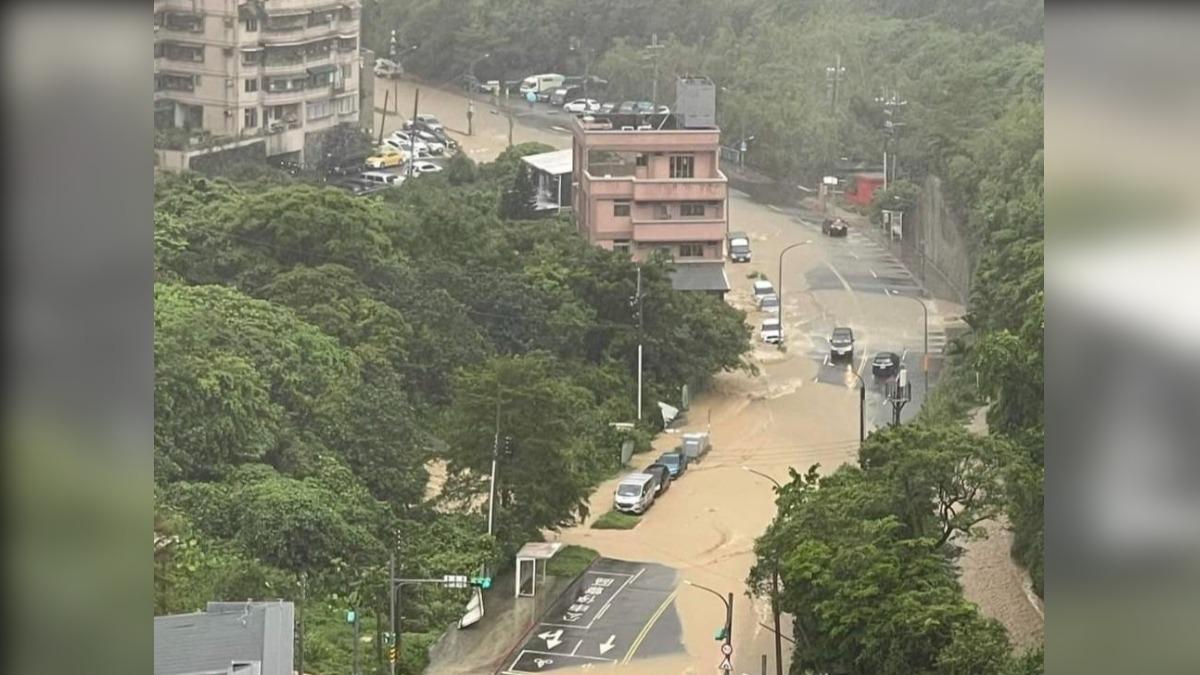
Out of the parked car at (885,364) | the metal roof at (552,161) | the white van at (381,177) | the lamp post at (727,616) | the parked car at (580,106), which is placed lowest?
the lamp post at (727,616)

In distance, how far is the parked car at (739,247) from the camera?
4867mm

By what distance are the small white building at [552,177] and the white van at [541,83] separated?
0.17 m

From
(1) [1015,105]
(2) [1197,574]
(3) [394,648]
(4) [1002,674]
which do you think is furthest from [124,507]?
(1) [1015,105]

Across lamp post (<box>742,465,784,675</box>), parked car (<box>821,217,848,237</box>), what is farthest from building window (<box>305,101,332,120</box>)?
lamp post (<box>742,465,784,675</box>)

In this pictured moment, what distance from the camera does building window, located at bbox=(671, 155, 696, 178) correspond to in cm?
484

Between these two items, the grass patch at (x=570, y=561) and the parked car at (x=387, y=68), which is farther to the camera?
the parked car at (x=387, y=68)

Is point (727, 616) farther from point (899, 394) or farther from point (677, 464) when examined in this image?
point (899, 394)

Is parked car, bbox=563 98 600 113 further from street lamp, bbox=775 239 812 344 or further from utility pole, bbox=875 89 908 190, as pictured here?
utility pole, bbox=875 89 908 190

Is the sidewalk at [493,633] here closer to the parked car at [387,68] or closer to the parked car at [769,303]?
the parked car at [769,303]

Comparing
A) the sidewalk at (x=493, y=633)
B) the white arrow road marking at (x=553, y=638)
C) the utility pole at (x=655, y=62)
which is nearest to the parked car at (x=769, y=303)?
the utility pole at (x=655, y=62)

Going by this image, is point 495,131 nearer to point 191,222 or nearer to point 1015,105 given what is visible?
point 191,222

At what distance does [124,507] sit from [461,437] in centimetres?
217

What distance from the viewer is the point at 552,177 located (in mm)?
5094

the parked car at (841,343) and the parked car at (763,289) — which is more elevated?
the parked car at (763,289)
